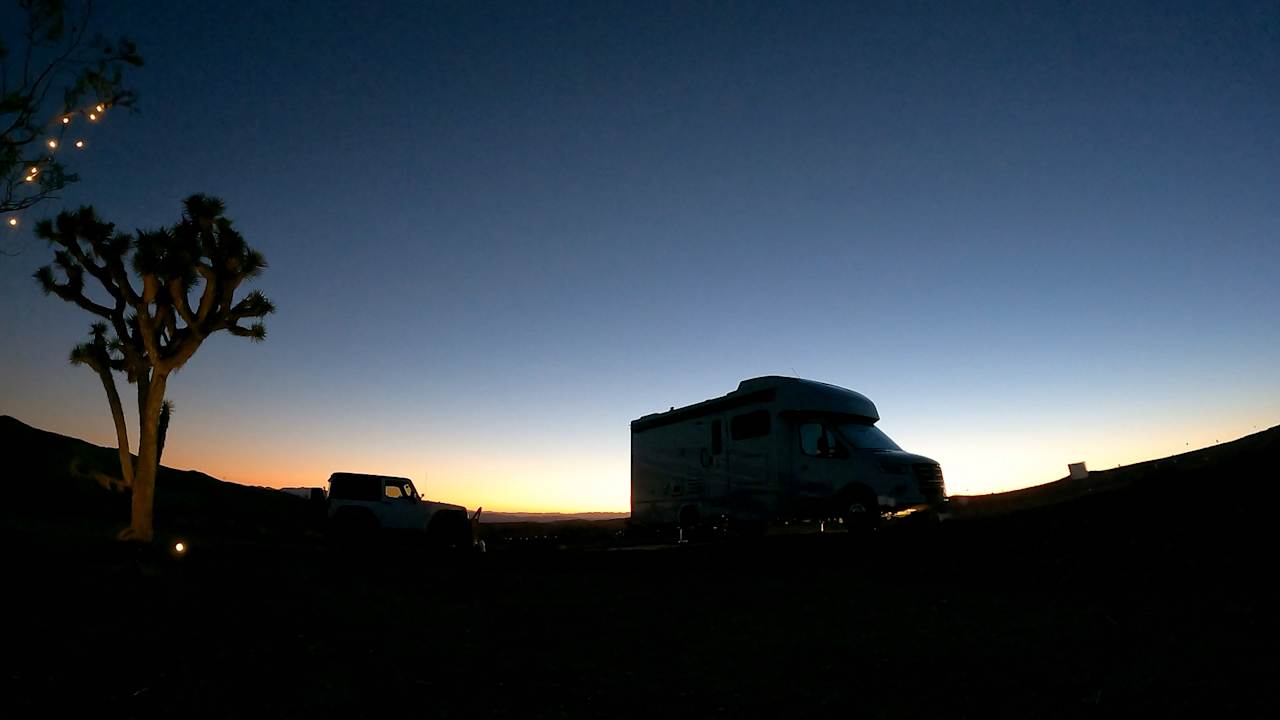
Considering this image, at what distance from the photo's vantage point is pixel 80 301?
544 inches

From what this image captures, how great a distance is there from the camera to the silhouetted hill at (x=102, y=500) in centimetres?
2364

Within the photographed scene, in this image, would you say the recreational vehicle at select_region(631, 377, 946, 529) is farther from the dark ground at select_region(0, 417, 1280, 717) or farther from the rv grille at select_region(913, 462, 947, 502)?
the dark ground at select_region(0, 417, 1280, 717)

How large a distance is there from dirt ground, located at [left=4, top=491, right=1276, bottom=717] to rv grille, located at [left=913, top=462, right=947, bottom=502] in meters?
2.25

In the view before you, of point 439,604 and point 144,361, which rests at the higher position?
point 144,361

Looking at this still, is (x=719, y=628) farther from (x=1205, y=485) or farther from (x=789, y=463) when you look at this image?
(x=1205, y=485)

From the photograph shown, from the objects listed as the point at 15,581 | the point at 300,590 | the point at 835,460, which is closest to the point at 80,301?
the point at 15,581

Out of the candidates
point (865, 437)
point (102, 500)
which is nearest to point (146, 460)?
point (865, 437)

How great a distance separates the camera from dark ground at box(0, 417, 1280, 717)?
5465mm

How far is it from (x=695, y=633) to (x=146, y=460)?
37.3 feet

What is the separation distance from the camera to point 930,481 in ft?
46.1

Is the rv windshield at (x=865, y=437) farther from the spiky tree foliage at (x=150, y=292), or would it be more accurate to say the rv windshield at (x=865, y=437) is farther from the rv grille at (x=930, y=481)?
the spiky tree foliage at (x=150, y=292)

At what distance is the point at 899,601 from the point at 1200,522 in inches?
187

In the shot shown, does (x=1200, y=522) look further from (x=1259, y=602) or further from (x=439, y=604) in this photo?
(x=439, y=604)

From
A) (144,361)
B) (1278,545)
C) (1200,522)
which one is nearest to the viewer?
(1278,545)
